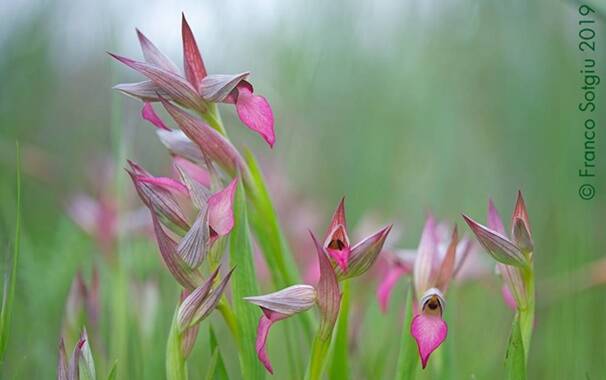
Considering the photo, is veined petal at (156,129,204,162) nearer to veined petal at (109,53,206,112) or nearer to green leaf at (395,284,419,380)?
veined petal at (109,53,206,112)

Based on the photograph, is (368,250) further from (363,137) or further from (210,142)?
(363,137)

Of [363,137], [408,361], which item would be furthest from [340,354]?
[363,137]

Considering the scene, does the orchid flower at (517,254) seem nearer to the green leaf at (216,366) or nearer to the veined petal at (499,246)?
the veined petal at (499,246)

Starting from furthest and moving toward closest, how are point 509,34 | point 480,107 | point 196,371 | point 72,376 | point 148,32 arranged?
point 480,107 < point 509,34 < point 148,32 < point 196,371 < point 72,376

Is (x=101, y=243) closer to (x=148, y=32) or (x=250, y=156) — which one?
(x=148, y=32)

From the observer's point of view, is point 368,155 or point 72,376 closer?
point 72,376

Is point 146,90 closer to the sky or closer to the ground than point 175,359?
Answer: closer to the sky

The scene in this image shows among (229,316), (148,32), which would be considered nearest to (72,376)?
(229,316)
